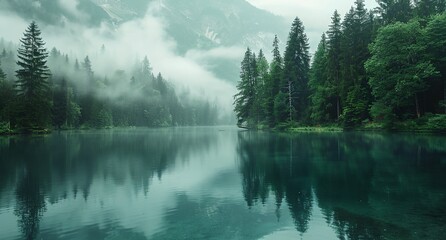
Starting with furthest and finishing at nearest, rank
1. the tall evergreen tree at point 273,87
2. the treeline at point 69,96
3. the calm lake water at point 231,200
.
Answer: the tall evergreen tree at point 273,87 → the treeline at point 69,96 → the calm lake water at point 231,200

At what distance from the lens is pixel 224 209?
1238 centimetres

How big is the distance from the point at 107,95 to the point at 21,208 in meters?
136

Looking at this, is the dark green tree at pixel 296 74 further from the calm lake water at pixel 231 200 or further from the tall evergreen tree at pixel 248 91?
the calm lake water at pixel 231 200

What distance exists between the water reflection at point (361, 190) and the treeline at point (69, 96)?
50008 millimetres

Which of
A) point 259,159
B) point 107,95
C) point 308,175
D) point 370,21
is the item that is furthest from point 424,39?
point 107,95

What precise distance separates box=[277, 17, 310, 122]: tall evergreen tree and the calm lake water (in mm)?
47931

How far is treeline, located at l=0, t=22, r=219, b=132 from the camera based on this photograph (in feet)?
197

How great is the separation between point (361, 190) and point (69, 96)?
4179 inches

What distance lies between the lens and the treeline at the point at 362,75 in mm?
43250

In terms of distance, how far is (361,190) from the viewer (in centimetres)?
1429

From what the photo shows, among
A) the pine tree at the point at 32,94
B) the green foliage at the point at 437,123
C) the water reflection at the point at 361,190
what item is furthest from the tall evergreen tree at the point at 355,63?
the pine tree at the point at 32,94

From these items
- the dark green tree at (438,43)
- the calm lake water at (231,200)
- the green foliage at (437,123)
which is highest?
the dark green tree at (438,43)

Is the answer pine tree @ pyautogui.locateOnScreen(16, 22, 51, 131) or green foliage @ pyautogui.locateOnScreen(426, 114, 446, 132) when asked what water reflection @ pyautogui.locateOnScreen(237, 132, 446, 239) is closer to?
green foliage @ pyautogui.locateOnScreen(426, 114, 446, 132)

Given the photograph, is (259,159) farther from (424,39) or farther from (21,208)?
(424,39)
